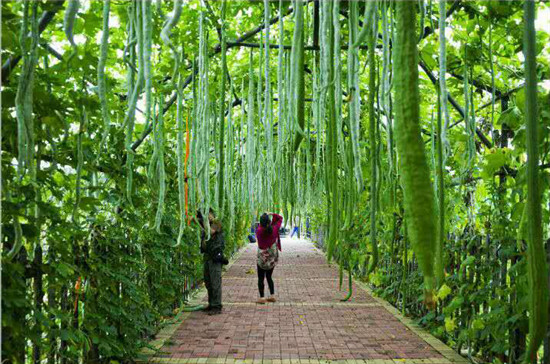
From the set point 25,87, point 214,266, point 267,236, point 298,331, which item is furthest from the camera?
point 267,236

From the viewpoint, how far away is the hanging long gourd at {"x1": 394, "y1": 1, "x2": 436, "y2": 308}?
1.83 feet

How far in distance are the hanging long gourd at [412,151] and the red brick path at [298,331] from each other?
447 cm

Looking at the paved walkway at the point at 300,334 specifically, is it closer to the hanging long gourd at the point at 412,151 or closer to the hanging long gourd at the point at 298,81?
the hanging long gourd at the point at 298,81

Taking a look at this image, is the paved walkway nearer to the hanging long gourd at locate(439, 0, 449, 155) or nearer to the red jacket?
the red jacket

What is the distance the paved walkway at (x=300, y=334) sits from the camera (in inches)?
203

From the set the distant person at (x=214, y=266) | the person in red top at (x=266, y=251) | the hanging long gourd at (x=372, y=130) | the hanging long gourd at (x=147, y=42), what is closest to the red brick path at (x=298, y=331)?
the distant person at (x=214, y=266)

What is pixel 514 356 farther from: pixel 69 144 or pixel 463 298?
pixel 69 144

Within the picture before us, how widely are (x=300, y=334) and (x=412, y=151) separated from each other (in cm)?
587

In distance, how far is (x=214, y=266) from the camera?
7.70 metres

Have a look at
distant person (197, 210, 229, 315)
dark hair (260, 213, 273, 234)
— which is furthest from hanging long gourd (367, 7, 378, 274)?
dark hair (260, 213, 273, 234)

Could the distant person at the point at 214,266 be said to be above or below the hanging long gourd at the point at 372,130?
below

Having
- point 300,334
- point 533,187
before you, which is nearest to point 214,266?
point 300,334

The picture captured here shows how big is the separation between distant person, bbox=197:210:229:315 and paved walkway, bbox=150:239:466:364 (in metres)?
0.21

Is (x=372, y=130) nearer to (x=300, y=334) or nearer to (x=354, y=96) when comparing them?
(x=354, y=96)
